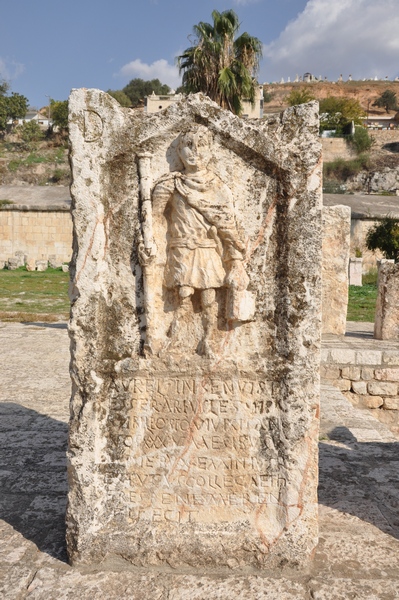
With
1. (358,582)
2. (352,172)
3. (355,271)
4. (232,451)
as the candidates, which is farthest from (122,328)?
(352,172)

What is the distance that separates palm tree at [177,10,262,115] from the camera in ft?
50.0

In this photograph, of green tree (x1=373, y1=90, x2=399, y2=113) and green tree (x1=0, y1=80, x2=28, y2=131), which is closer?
green tree (x1=0, y1=80, x2=28, y2=131)

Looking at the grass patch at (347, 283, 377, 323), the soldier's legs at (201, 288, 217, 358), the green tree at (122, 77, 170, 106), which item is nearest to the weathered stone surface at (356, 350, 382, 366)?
the grass patch at (347, 283, 377, 323)

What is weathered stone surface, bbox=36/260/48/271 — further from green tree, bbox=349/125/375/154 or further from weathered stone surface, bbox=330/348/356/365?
green tree, bbox=349/125/375/154

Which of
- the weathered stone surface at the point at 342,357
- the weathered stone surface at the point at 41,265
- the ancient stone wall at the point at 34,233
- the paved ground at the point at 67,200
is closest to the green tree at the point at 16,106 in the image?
the paved ground at the point at 67,200

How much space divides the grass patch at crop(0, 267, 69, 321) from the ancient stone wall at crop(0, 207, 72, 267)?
10.9 feet

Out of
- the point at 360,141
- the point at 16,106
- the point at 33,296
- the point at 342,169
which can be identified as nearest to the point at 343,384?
the point at 33,296

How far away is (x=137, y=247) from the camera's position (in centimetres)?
285

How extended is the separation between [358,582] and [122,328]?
5.83ft

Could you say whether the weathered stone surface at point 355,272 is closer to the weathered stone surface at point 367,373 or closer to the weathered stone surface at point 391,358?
the weathered stone surface at point 391,358

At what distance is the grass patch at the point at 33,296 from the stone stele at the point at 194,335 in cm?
809

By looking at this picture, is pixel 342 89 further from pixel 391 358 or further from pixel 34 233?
pixel 391 358

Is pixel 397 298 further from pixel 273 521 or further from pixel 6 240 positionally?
pixel 6 240

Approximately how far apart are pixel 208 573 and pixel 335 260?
5844mm
